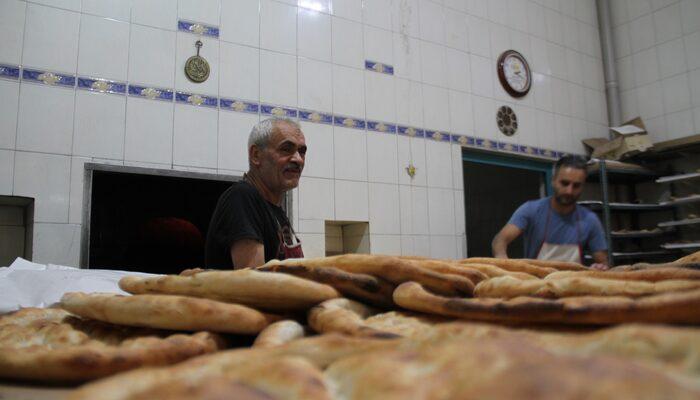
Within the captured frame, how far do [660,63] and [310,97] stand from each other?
5.10 meters

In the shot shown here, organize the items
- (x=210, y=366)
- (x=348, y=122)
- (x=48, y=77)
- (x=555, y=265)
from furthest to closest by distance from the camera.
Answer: (x=348, y=122), (x=48, y=77), (x=555, y=265), (x=210, y=366)

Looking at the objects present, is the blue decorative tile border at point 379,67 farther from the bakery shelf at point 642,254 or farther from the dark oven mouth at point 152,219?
the bakery shelf at point 642,254

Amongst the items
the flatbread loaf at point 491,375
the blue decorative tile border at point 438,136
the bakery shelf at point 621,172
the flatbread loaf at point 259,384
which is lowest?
the flatbread loaf at point 259,384

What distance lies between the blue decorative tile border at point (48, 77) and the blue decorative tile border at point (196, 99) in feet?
2.27

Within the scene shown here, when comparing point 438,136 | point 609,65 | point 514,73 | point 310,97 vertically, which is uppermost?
point 609,65

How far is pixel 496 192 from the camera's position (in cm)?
674

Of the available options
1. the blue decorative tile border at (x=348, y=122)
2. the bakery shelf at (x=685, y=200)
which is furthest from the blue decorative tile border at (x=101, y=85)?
the bakery shelf at (x=685, y=200)

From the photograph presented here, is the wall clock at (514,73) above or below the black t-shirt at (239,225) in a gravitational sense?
above

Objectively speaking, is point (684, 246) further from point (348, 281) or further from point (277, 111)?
point (348, 281)

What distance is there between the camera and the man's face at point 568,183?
12.3 feet

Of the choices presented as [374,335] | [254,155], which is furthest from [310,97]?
[374,335]

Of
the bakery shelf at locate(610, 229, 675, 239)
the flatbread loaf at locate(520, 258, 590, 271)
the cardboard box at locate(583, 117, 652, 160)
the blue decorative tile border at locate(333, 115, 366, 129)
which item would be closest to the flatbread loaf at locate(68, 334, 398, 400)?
the flatbread loaf at locate(520, 258, 590, 271)

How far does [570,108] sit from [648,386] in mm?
6575

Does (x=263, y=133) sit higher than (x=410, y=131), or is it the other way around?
(x=410, y=131)
